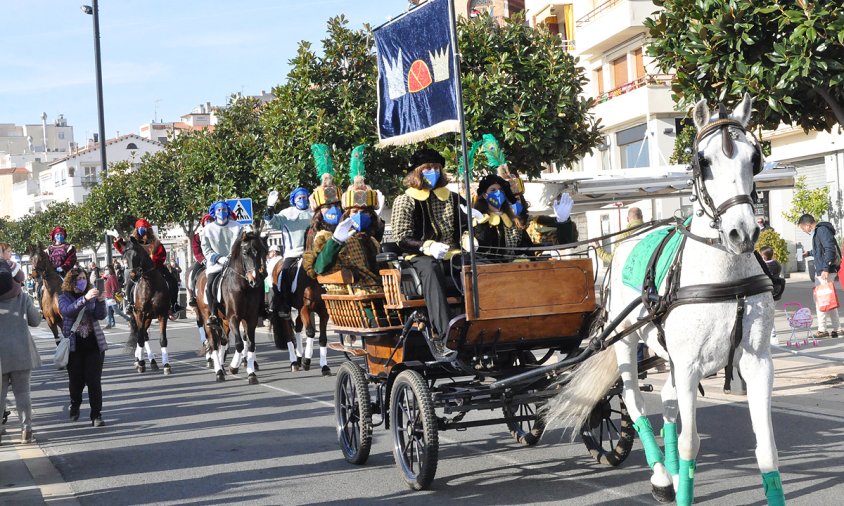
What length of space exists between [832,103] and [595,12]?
28.5 m

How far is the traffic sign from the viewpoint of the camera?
22086 millimetres

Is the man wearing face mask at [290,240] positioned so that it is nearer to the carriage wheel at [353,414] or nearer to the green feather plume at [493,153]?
the green feather plume at [493,153]

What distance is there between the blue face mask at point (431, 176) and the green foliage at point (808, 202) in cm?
2248

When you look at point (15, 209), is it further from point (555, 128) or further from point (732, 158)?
point (732, 158)

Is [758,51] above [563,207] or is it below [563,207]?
above

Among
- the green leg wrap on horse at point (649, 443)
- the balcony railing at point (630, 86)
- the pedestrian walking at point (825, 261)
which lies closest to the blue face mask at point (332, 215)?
the green leg wrap on horse at point (649, 443)

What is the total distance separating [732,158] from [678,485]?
1.90 meters

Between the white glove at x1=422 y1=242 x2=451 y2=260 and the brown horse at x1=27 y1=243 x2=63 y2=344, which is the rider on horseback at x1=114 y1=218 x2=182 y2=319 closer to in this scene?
the brown horse at x1=27 y1=243 x2=63 y2=344

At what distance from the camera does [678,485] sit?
20.1 feet

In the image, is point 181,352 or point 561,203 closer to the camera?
point 561,203

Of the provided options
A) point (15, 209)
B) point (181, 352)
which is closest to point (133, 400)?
point (181, 352)

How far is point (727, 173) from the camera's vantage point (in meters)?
5.62

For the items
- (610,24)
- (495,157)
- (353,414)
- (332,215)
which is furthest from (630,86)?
(353,414)

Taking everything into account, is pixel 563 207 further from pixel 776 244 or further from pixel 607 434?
pixel 776 244
